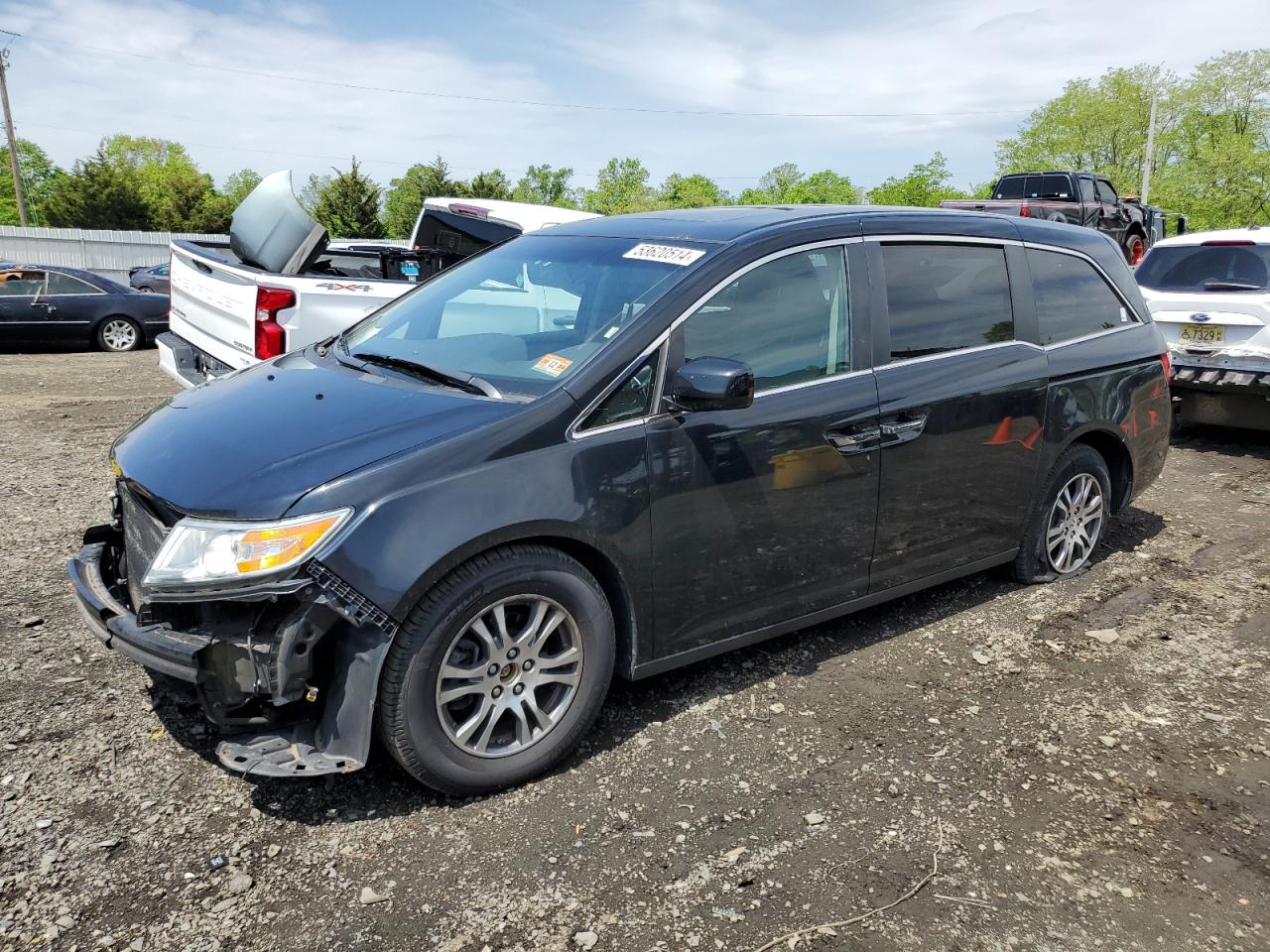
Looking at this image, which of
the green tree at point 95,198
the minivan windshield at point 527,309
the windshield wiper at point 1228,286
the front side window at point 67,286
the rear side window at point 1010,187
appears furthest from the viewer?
the green tree at point 95,198

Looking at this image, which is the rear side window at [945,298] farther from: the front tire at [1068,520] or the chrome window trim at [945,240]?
the front tire at [1068,520]

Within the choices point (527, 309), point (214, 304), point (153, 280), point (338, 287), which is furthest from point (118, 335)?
point (153, 280)

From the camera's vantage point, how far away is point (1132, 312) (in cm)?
512

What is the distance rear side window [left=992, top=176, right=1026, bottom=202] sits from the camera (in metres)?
20.1

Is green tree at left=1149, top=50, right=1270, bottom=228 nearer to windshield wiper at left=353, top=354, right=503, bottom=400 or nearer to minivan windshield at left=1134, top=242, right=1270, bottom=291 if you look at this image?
minivan windshield at left=1134, top=242, right=1270, bottom=291

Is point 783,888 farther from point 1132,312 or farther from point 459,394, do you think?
point 1132,312

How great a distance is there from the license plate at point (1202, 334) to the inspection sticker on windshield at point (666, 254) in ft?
20.2

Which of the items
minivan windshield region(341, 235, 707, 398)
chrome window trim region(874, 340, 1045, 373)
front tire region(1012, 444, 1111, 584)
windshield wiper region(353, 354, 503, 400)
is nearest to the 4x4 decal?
minivan windshield region(341, 235, 707, 398)

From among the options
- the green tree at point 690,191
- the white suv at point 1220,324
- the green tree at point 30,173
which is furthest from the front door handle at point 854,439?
the green tree at point 30,173

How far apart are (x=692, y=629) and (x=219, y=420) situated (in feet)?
5.84

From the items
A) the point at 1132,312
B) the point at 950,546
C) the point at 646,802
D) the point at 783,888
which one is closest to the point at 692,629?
the point at 646,802

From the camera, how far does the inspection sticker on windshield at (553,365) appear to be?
3.26m

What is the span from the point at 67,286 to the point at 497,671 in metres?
14.2

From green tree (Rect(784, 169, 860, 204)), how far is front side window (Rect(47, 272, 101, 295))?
A: 2683 inches
